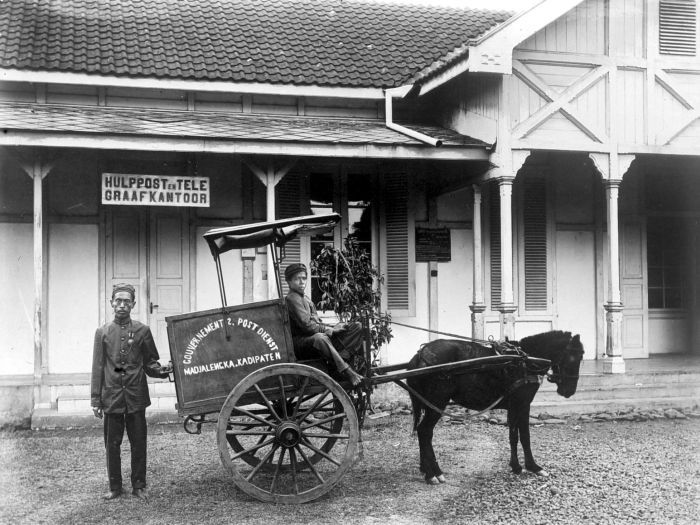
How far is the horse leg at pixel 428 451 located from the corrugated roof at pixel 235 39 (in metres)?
6.05

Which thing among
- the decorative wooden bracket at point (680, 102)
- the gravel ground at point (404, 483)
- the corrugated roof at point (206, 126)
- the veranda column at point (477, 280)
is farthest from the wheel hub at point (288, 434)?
the decorative wooden bracket at point (680, 102)

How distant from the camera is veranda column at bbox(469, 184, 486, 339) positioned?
32.9 ft

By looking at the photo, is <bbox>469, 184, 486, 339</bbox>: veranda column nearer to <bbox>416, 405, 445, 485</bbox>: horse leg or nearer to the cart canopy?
<bbox>416, 405, 445, 485</bbox>: horse leg

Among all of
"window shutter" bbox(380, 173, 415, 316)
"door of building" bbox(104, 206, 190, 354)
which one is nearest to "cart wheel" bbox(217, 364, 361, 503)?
"door of building" bbox(104, 206, 190, 354)

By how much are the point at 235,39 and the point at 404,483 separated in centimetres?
822

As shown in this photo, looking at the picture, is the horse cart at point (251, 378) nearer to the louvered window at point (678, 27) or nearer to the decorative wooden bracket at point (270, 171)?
the decorative wooden bracket at point (270, 171)

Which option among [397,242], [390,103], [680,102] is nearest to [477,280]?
[397,242]

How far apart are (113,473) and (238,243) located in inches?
82.1

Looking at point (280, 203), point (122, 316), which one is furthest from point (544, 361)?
point (280, 203)

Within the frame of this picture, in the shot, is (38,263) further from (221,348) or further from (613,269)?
(613,269)

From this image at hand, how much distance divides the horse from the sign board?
4.43m

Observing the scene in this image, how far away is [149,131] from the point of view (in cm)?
847

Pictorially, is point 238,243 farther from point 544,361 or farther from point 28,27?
point 28,27

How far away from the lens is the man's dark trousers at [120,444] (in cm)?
552
